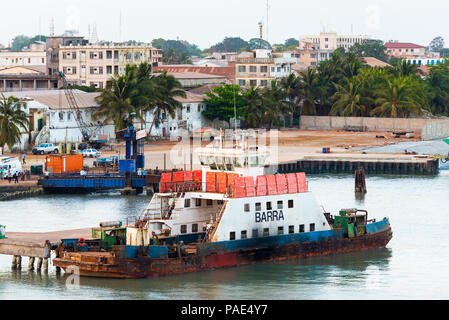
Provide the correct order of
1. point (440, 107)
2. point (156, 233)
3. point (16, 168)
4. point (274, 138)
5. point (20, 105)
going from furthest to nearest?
point (440, 107) < point (274, 138) < point (20, 105) < point (16, 168) < point (156, 233)

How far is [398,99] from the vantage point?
143m

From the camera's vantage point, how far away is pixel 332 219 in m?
61.0

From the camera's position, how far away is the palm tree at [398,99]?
142m

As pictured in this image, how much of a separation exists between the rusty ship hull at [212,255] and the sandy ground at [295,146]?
37141mm

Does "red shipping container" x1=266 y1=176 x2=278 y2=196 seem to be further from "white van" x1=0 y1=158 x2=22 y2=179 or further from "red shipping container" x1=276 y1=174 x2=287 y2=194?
"white van" x1=0 y1=158 x2=22 y2=179

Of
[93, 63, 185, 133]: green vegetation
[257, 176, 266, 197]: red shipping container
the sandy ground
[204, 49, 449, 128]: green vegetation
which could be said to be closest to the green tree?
[204, 49, 449, 128]: green vegetation

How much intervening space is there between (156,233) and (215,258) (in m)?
3.48

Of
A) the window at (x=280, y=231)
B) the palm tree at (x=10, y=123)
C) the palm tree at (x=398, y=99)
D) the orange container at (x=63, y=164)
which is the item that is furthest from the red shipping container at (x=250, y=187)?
the palm tree at (x=398, y=99)

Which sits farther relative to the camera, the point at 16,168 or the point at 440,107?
the point at 440,107

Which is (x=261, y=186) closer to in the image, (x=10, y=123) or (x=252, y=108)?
(x=10, y=123)

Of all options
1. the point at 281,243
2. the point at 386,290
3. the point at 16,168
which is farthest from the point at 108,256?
the point at 16,168

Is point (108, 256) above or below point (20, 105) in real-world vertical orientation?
below

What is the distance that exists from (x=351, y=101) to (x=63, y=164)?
63.1 meters

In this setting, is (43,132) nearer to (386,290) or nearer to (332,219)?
(332,219)
